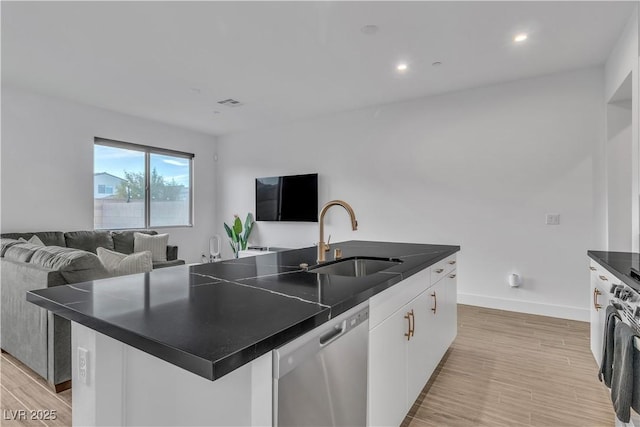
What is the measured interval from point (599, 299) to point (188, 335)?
2.52m

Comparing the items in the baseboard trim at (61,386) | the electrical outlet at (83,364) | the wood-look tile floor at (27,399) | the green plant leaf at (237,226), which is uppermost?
the green plant leaf at (237,226)

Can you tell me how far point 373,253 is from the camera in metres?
2.40

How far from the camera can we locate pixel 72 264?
2230mm

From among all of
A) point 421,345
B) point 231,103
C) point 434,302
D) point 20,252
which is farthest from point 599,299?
point 231,103

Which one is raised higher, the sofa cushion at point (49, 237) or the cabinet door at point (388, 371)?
the sofa cushion at point (49, 237)

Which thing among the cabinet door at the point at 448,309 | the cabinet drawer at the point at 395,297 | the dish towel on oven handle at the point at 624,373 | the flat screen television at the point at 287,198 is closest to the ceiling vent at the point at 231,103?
the flat screen television at the point at 287,198

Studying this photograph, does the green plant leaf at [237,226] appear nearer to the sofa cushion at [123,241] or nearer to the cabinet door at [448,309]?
the sofa cushion at [123,241]

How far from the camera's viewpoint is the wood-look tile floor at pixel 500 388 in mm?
1941

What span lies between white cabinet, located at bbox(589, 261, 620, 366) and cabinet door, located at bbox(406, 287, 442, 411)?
3.17ft

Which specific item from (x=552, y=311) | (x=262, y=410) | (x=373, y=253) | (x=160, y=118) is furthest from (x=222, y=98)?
(x=552, y=311)

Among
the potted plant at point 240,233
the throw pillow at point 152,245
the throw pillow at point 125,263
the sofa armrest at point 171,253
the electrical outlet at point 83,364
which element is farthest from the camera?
the potted plant at point 240,233

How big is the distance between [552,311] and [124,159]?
6.17 metres

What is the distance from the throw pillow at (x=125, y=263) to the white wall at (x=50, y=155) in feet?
7.50

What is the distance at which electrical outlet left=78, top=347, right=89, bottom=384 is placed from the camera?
1095 mm
